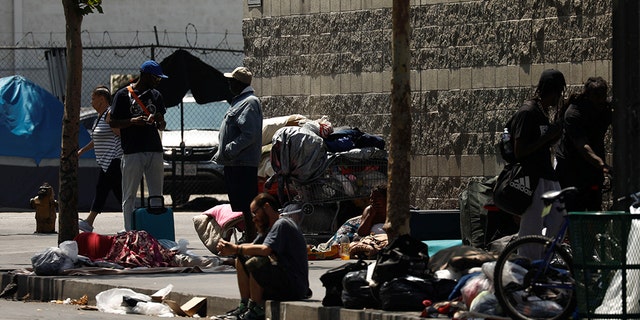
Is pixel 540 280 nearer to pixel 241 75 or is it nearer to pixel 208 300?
pixel 208 300

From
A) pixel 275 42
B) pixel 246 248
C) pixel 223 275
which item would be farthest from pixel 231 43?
pixel 246 248

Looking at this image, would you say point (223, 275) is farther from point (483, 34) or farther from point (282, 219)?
point (483, 34)

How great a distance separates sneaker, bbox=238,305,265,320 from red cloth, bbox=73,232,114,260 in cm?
345

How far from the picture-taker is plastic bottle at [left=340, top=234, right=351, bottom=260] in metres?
15.0

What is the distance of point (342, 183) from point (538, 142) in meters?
5.68

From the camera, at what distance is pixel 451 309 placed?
9711 millimetres

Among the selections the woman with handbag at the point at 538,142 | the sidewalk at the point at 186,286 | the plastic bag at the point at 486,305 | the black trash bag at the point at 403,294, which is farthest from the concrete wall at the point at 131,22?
the plastic bag at the point at 486,305

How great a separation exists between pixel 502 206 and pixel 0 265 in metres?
6.14

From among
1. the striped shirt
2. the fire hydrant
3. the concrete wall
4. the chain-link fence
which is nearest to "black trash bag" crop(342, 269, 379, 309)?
the striped shirt

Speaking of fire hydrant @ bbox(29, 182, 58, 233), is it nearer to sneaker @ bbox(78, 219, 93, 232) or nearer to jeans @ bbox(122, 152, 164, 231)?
sneaker @ bbox(78, 219, 93, 232)

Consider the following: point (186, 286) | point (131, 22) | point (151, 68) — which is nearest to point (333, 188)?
point (151, 68)

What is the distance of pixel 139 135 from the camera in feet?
49.4

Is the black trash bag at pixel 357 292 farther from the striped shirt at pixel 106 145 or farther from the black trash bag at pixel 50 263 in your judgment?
the striped shirt at pixel 106 145

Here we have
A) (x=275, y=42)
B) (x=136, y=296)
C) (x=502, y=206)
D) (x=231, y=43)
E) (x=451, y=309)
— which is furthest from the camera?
(x=231, y=43)
